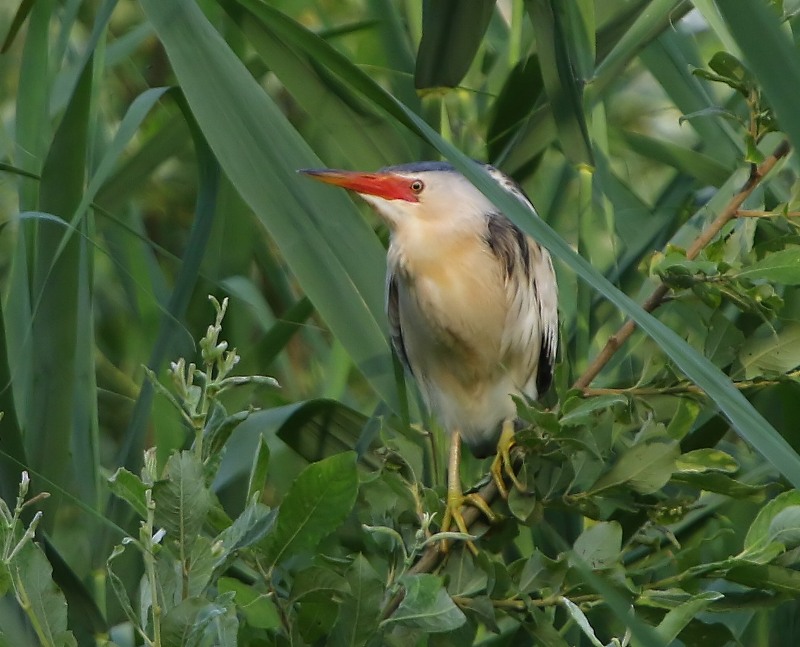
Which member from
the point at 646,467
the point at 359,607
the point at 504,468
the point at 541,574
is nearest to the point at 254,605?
the point at 359,607

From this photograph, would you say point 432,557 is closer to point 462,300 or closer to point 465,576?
point 465,576

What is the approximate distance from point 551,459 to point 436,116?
0.49m

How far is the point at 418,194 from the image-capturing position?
1560mm

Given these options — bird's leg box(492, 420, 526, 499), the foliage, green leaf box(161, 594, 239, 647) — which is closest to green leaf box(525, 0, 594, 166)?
the foliage

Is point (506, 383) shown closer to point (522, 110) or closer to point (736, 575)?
point (522, 110)

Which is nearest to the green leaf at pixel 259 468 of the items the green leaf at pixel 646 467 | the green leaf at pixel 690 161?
the green leaf at pixel 646 467

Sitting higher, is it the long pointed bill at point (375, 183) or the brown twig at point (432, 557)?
the long pointed bill at point (375, 183)

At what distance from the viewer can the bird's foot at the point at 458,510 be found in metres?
1.19

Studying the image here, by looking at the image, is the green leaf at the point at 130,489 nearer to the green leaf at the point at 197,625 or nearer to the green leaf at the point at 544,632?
the green leaf at the point at 197,625

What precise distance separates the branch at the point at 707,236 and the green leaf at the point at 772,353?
89 millimetres

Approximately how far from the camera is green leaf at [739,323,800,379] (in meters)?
1.08

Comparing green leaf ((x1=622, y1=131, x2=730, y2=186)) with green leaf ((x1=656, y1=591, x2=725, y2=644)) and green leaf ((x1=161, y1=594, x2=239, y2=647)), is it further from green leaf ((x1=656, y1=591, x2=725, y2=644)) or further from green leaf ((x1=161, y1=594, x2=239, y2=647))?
green leaf ((x1=161, y1=594, x2=239, y2=647))

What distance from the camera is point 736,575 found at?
37.4 inches

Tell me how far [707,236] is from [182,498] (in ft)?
1.79
